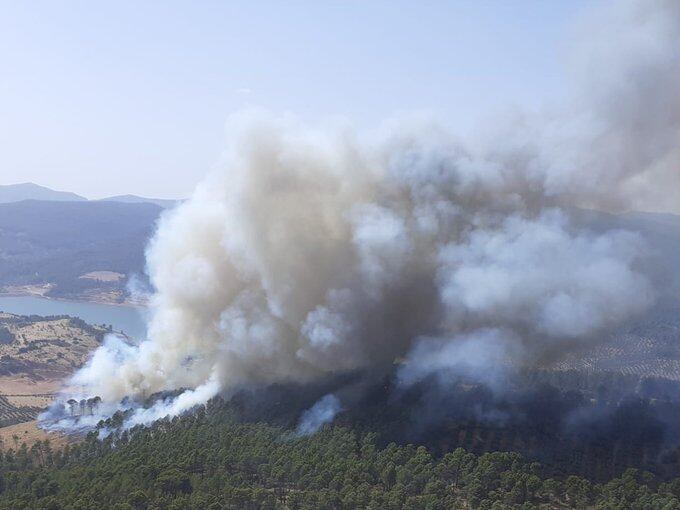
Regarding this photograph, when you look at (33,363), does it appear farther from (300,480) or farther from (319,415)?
(300,480)

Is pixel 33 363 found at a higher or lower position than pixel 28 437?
higher

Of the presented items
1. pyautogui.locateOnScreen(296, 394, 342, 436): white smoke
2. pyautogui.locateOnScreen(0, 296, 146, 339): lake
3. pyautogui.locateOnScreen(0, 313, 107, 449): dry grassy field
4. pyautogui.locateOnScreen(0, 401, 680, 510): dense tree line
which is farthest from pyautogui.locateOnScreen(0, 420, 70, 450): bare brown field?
pyautogui.locateOnScreen(0, 296, 146, 339): lake

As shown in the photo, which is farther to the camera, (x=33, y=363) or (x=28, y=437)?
(x=33, y=363)

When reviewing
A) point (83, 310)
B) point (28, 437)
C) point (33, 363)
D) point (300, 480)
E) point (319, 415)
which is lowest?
point (300, 480)

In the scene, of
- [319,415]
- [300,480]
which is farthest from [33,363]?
[300,480]

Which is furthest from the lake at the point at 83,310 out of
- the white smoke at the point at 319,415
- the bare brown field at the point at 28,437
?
the white smoke at the point at 319,415

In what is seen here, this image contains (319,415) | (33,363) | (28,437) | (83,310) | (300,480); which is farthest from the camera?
(83,310)
